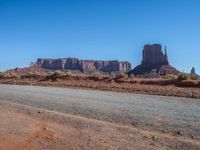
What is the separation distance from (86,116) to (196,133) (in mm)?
4814

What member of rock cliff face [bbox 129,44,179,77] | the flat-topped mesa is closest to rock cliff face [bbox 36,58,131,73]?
the flat-topped mesa

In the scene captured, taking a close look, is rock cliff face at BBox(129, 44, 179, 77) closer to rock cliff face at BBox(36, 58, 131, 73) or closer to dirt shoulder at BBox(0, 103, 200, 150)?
rock cliff face at BBox(36, 58, 131, 73)

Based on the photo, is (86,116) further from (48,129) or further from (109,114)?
(48,129)

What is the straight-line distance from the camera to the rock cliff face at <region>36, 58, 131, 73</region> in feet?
527

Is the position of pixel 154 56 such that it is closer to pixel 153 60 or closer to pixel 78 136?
pixel 153 60

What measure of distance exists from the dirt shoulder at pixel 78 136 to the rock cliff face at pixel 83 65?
14650 cm

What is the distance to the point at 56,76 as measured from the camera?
53375mm

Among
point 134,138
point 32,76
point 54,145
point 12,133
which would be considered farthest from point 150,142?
point 32,76

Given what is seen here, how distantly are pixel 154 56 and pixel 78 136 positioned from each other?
338ft

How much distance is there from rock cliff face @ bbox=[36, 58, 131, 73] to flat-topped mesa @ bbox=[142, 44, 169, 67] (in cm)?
4534

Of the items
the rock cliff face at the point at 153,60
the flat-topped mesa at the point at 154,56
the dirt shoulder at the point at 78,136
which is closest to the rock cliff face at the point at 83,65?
the flat-topped mesa at the point at 154,56

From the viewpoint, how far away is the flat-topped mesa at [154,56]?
107637mm

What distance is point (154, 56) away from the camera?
11062cm

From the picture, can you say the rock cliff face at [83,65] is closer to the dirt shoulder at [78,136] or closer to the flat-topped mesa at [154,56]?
the flat-topped mesa at [154,56]
